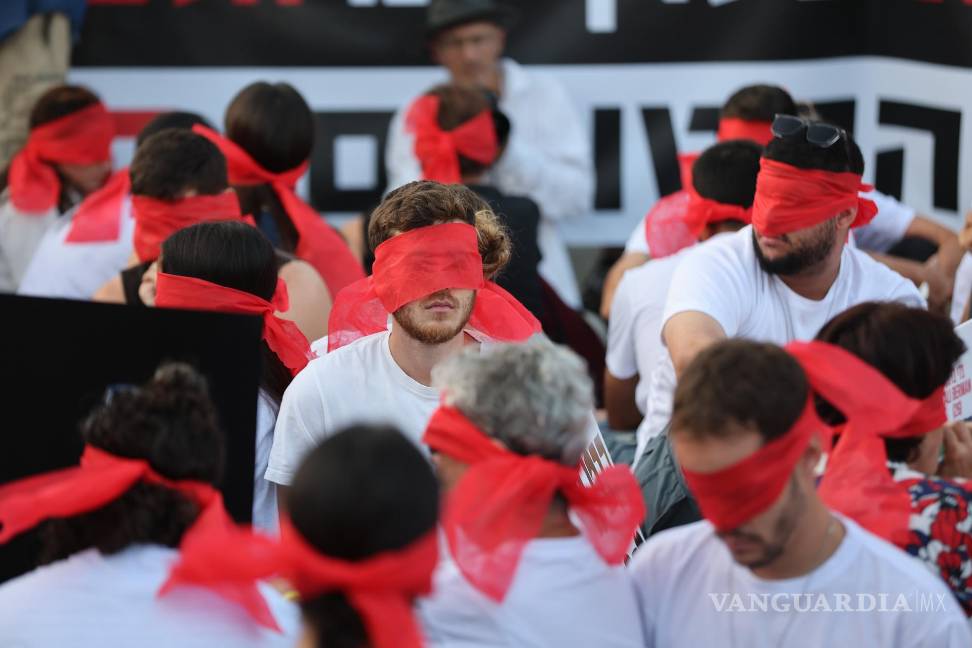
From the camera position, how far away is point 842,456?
8.29 ft

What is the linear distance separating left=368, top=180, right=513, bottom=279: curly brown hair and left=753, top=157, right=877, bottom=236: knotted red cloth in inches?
32.1

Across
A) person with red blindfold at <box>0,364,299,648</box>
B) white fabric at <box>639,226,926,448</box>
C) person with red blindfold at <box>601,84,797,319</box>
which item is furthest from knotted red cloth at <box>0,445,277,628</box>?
person with red blindfold at <box>601,84,797,319</box>

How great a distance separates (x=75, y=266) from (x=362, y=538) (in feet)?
11.2

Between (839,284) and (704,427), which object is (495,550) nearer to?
(704,427)

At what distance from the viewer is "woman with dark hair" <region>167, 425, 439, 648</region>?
1.88 meters

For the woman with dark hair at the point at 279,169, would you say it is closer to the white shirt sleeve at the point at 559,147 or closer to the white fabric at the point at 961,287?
the white shirt sleeve at the point at 559,147

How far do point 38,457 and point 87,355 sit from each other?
0.78ft

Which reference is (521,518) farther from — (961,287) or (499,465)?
(961,287)

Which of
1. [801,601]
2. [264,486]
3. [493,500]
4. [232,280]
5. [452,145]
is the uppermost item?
[452,145]

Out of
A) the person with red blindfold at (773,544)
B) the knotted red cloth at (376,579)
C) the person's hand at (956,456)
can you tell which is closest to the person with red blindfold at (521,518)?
the person with red blindfold at (773,544)

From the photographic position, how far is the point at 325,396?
3.37m

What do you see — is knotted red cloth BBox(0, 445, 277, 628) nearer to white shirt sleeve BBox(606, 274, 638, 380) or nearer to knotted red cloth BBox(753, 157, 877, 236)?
knotted red cloth BBox(753, 157, 877, 236)

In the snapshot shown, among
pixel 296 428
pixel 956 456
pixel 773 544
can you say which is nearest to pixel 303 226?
pixel 296 428

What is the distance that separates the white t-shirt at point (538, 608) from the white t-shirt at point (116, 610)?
30 centimetres
